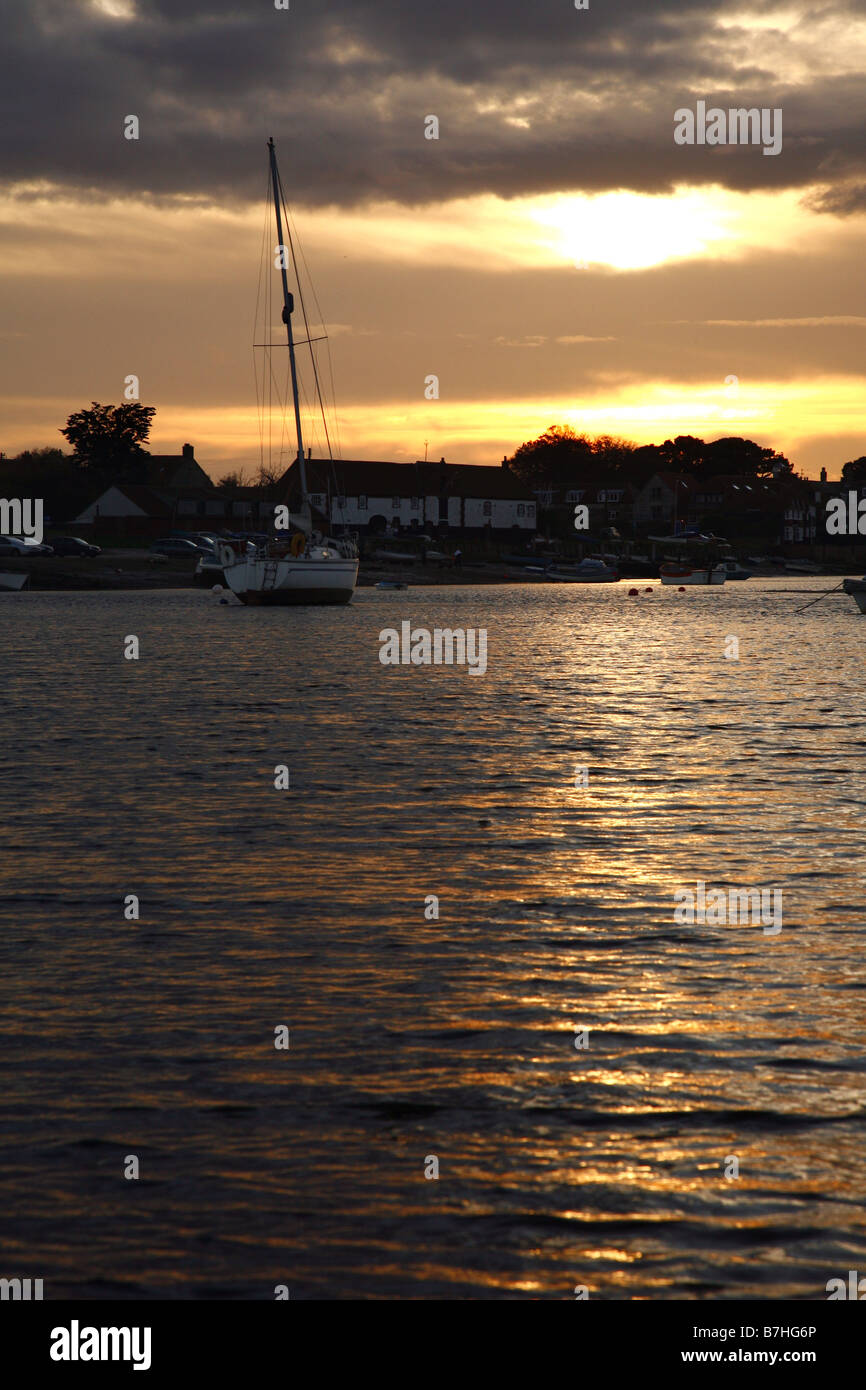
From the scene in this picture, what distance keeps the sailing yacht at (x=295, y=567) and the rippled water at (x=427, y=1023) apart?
4587 cm

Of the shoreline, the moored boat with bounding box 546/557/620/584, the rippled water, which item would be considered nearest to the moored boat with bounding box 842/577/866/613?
the shoreline

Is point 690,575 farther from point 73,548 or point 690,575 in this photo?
point 73,548

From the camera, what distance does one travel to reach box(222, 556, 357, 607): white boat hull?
230ft

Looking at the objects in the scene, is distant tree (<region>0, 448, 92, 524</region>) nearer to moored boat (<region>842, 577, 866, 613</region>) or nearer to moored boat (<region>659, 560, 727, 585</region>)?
moored boat (<region>659, 560, 727, 585</region>)

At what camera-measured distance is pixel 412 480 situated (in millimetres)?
168250

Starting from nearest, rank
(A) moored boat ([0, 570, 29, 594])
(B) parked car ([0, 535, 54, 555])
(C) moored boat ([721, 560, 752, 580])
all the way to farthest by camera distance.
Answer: (A) moored boat ([0, 570, 29, 594])
(B) parked car ([0, 535, 54, 555])
(C) moored boat ([721, 560, 752, 580])

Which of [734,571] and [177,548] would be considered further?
[734,571]

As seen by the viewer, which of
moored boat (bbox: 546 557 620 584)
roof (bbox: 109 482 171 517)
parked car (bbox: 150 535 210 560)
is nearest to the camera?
parked car (bbox: 150 535 210 560)

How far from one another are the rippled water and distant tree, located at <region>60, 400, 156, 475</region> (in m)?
154

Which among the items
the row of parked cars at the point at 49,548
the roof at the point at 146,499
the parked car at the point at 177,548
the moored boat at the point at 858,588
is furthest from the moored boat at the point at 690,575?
the moored boat at the point at 858,588

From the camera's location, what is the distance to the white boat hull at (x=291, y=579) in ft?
230

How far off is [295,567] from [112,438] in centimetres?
10904

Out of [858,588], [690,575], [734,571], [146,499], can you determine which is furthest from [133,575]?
[734,571]
